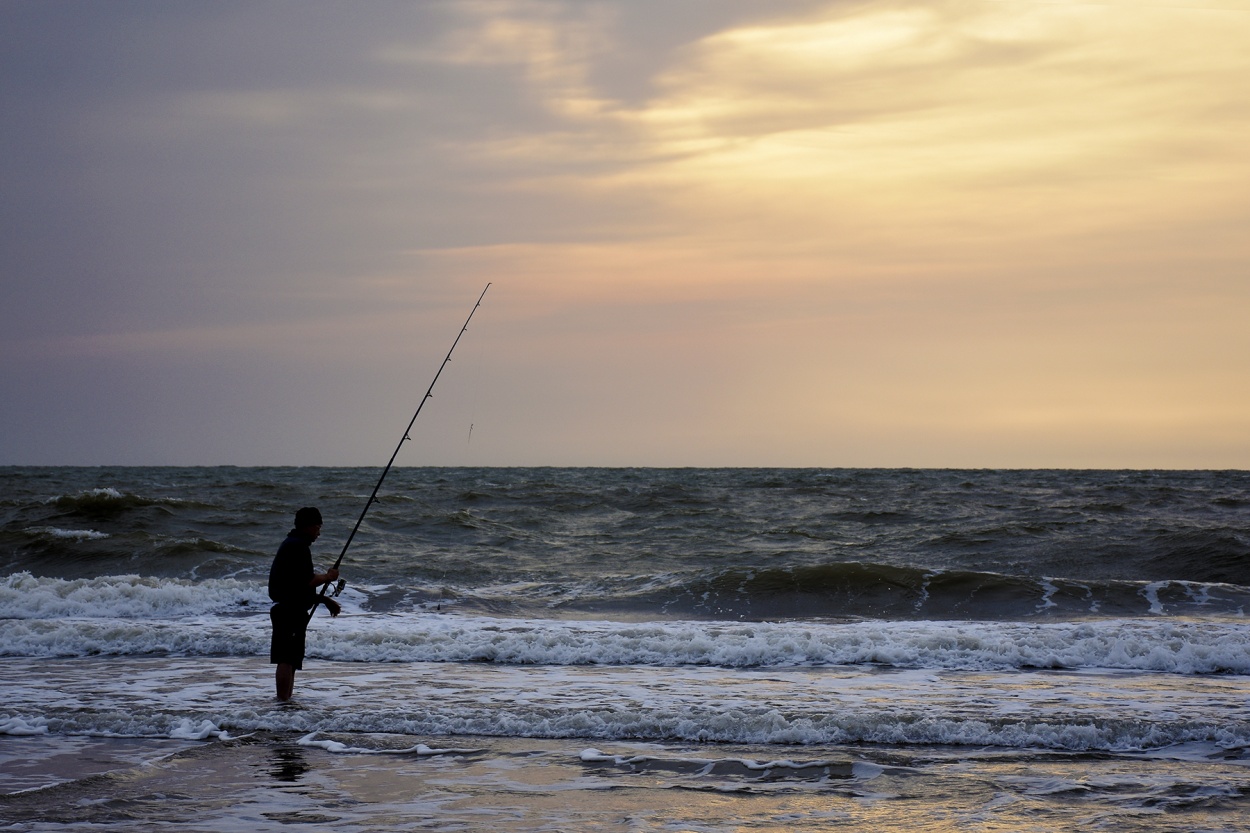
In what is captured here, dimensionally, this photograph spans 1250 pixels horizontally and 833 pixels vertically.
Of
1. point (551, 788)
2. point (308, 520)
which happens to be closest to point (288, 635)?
point (308, 520)

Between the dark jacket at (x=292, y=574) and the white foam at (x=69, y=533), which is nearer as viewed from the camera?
the dark jacket at (x=292, y=574)

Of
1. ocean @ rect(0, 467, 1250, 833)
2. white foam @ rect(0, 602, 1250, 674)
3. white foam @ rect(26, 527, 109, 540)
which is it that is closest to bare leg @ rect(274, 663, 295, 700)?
ocean @ rect(0, 467, 1250, 833)

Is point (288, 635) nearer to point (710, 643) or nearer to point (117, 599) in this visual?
point (710, 643)

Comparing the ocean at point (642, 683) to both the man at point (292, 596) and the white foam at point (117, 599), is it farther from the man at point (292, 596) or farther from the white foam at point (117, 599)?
the man at point (292, 596)

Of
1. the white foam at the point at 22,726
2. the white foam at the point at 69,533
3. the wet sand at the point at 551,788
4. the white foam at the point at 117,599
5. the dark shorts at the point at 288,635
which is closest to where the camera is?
the wet sand at the point at 551,788

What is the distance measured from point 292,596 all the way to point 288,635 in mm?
283

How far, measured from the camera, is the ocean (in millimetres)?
4875

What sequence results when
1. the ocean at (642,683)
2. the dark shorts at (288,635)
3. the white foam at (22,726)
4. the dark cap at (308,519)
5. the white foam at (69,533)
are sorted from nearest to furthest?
the ocean at (642,683) → the white foam at (22,726) → the dark cap at (308,519) → the dark shorts at (288,635) → the white foam at (69,533)

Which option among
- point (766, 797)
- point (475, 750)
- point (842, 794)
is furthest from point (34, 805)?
point (842, 794)

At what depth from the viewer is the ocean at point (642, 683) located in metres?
4.88

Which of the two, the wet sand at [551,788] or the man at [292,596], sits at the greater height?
the man at [292,596]

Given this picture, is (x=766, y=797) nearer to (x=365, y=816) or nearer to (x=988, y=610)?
(x=365, y=816)

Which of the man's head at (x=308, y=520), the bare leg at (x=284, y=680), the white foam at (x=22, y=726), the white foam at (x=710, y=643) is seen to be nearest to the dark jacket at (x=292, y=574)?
the man's head at (x=308, y=520)

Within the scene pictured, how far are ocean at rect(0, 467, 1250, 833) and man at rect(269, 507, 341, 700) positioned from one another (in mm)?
284
